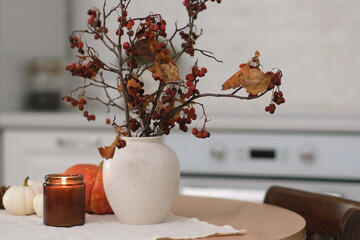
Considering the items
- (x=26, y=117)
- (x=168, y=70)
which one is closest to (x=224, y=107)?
(x=26, y=117)

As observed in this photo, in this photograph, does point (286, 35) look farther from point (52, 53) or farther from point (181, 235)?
point (181, 235)

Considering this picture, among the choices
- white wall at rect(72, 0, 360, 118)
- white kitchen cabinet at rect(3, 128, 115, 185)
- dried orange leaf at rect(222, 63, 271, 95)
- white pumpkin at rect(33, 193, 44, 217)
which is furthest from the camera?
white wall at rect(72, 0, 360, 118)

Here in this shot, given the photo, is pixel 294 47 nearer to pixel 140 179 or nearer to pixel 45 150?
pixel 45 150

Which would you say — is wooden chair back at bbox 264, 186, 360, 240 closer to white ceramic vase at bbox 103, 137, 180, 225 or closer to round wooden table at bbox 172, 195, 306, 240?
round wooden table at bbox 172, 195, 306, 240

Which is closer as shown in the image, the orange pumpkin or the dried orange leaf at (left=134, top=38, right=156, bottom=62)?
the dried orange leaf at (left=134, top=38, right=156, bottom=62)

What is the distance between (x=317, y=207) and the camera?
4.12 feet

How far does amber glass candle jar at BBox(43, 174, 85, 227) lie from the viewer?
3.34 ft

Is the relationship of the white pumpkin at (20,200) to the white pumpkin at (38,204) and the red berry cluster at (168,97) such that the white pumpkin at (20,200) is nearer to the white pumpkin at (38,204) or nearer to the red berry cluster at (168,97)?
the white pumpkin at (38,204)

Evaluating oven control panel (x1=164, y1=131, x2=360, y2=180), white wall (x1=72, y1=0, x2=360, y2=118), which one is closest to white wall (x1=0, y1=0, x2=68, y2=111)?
white wall (x1=72, y1=0, x2=360, y2=118)

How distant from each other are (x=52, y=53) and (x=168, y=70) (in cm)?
218

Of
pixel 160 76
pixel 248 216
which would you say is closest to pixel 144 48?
pixel 160 76

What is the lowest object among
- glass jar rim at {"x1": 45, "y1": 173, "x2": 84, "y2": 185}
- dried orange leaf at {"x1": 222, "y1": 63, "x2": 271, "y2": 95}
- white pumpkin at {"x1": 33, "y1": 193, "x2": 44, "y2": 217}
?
white pumpkin at {"x1": 33, "y1": 193, "x2": 44, "y2": 217}

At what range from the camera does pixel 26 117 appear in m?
2.30

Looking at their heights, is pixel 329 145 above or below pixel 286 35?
below
